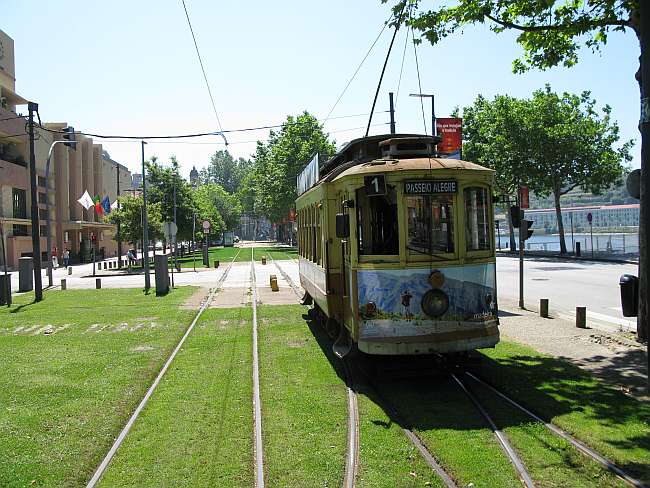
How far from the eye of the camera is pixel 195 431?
6793mm

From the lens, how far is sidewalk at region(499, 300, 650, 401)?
880 cm

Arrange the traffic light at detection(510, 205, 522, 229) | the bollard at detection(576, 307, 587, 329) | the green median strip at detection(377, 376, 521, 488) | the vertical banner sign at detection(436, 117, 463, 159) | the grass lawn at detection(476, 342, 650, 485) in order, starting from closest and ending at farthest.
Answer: the green median strip at detection(377, 376, 521, 488) → the grass lawn at detection(476, 342, 650, 485) → the traffic light at detection(510, 205, 522, 229) → the bollard at detection(576, 307, 587, 329) → the vertical banner sign at detection(436, 117, 463, 159)

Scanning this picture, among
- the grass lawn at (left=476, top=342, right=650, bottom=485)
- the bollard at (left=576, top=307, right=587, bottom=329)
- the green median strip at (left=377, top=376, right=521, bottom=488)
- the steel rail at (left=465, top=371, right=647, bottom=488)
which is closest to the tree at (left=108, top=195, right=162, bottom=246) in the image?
the bollard at (left=576, top=307, right=587, bottom=329)

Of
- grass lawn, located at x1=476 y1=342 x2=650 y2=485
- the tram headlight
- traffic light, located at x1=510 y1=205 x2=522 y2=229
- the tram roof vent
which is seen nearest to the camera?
grass lawn, located at x1=476 y1=342 x2=650 y2=485

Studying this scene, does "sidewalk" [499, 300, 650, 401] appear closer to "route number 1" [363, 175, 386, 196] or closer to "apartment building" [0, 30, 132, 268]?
"route number 1" [363, 175, 386, 196]

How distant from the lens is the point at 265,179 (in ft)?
249

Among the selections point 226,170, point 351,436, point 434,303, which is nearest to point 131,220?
point 434,303

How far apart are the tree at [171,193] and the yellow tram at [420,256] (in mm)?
47711

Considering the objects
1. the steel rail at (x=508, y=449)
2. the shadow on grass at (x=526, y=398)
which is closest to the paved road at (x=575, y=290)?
the shadow on grass at (x=526, y=398)

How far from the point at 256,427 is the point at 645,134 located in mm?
5021

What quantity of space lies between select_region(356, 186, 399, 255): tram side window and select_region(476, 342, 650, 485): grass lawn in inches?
93.4

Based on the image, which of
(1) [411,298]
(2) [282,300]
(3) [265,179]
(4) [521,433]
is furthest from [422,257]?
(3) [265,179]

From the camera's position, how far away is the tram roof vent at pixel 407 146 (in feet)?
30.7

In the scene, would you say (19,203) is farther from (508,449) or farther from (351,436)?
(508,449)
